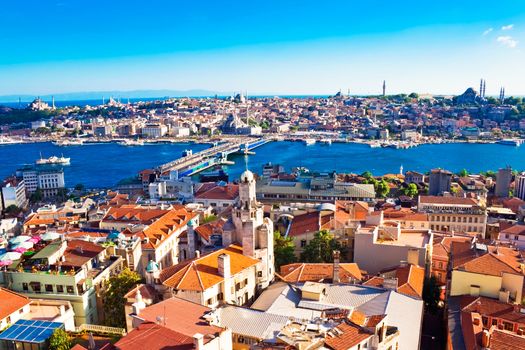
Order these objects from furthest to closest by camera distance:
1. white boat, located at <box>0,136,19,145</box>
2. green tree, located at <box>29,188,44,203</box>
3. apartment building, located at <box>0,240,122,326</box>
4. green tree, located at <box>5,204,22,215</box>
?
white boat, located at <box>0,136,19,145</box> < green tree, located at <box>29,188,44,203</box> < green tree, located at <box>5,204,22,215</box> < apartment building, located at <box>0,240,122,326</box>

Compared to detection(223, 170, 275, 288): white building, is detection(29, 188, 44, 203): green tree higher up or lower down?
lower down

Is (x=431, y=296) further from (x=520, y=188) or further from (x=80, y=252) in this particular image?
(x=520, y=188)

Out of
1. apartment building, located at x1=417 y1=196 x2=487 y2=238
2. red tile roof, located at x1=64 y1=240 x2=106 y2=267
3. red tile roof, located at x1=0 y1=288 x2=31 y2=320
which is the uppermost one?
red tile roof, located at x1=64 y1=240 x2=106 y2=267

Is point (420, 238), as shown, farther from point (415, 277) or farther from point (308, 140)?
point (308, 140)

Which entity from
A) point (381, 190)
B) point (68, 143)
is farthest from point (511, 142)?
point (68, 143)

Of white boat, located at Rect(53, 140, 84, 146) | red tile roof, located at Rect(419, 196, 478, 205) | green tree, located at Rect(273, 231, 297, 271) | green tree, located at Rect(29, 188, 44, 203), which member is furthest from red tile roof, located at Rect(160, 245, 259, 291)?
white boat, located at Rect(53, 140, 84, 146)

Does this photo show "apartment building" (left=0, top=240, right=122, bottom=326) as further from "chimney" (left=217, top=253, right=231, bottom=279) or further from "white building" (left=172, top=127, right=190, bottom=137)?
"white building" (left=172, top=127, right=190, bottom=137)
